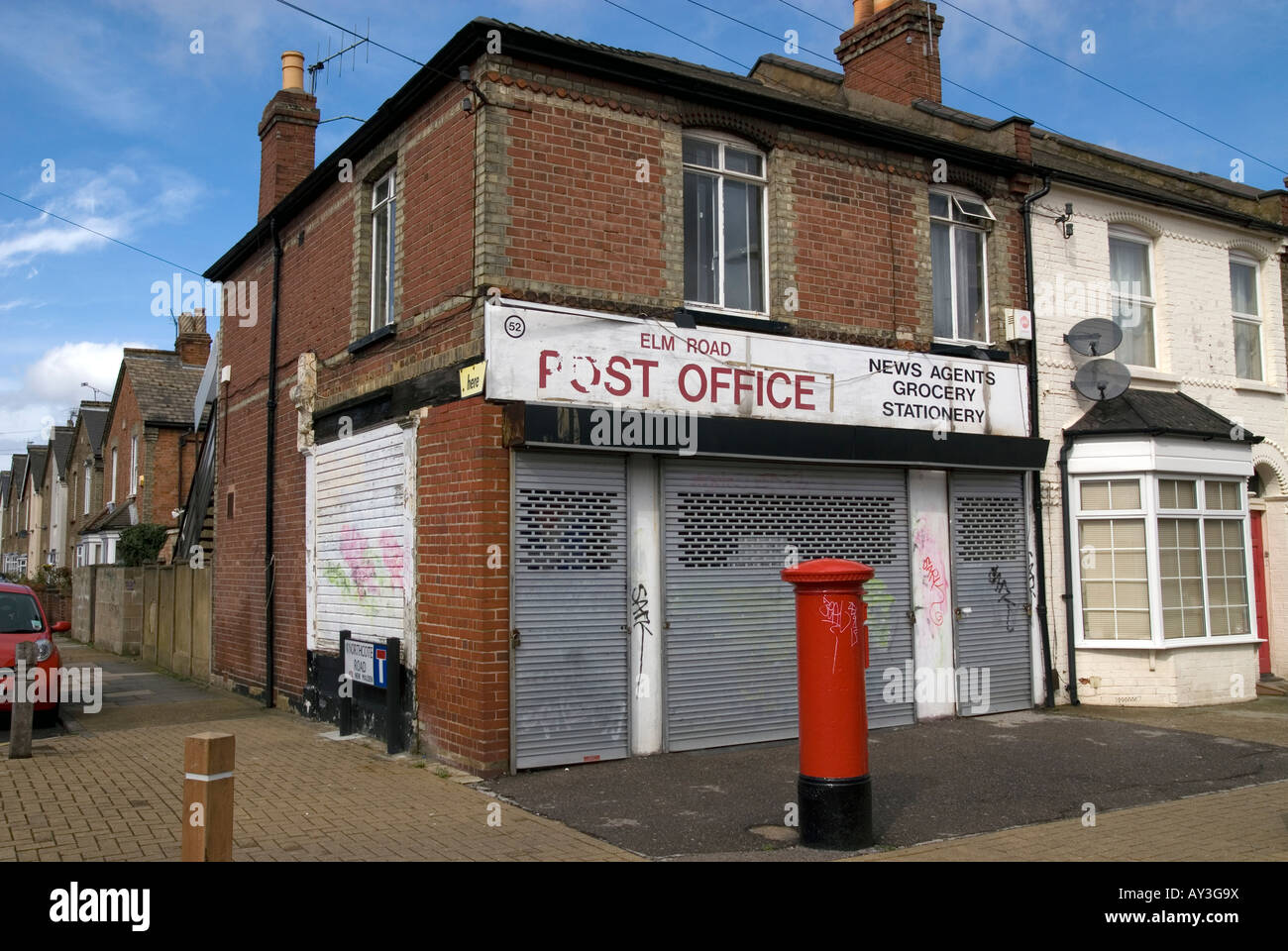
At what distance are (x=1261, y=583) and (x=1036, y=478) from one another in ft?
16.3

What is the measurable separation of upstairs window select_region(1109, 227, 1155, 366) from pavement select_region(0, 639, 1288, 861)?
5141 mm

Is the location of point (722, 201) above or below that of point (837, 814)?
above

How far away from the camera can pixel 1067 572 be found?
12586 millimetres

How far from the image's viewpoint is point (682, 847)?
6.47 metres

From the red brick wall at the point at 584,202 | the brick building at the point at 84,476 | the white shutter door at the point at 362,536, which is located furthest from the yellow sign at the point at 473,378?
the brick building at the point at 84,476

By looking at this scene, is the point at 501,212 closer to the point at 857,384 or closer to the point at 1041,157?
the point at 857,384

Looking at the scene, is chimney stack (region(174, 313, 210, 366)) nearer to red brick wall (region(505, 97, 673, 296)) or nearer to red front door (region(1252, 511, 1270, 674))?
red brick wall (region(505, 97, 673, 296))

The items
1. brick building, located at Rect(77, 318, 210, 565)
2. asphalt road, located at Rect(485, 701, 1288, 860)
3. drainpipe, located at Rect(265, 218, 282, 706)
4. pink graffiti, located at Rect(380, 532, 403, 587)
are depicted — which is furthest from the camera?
brick building, located at Rect(77, 318, 210, 565)

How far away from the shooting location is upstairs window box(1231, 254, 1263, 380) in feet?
49.5

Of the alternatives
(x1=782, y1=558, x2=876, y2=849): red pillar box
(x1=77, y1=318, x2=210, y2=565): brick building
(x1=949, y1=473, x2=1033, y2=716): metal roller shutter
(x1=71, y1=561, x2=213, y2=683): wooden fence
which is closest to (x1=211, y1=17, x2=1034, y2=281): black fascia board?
(x1=949, y1=473, x2=1033, y2=716): metal roller shutter

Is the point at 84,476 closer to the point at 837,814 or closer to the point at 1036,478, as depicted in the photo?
the point at 1036,478

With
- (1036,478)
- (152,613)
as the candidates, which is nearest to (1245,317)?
(1036,478)
